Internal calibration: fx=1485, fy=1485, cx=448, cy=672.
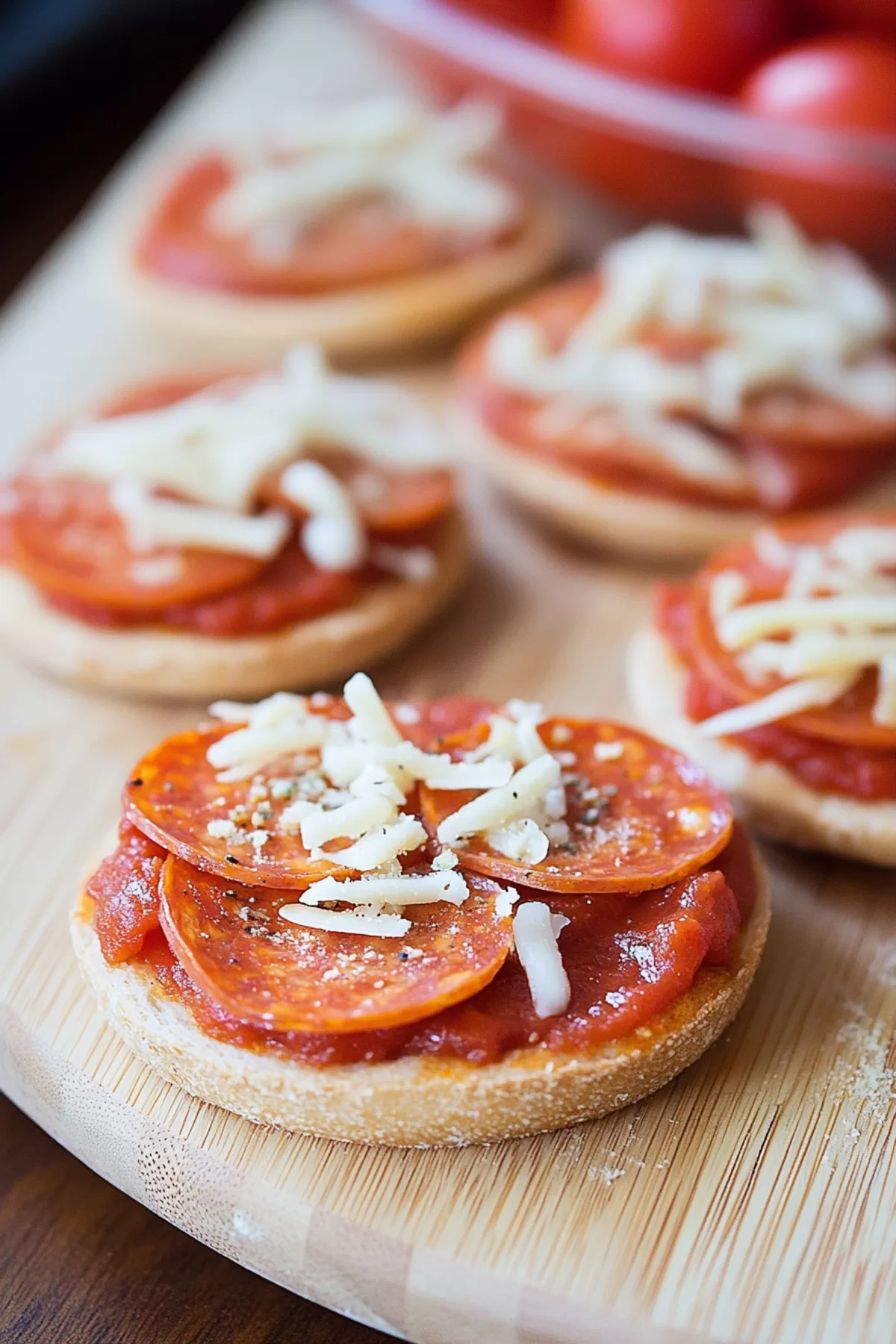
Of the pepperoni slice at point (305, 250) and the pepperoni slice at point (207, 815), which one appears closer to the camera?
the pepperoni slice at point (207, 815)

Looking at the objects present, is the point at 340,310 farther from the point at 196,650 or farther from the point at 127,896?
the point at 127,896

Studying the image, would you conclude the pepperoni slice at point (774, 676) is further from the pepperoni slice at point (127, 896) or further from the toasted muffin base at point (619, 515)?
the pepperoni slice at point (127, 896)

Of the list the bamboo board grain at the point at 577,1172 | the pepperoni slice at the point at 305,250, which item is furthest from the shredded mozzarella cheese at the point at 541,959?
the pepperoni slice at the point at 305,250

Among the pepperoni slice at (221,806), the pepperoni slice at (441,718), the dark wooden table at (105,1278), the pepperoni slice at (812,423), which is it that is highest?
the pepperoni slice at (221,806)

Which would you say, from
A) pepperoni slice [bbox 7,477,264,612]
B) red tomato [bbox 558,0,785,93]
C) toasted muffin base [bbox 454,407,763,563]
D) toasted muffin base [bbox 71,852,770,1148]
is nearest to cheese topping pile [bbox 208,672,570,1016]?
toasted muffin base [bbox 71,852,770,1148]

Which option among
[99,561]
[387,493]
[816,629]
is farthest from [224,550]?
[816,629]

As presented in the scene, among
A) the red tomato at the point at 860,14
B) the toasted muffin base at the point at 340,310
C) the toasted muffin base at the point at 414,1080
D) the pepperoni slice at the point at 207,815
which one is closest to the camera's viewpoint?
the toasted muffin base at the point at 414,1080
